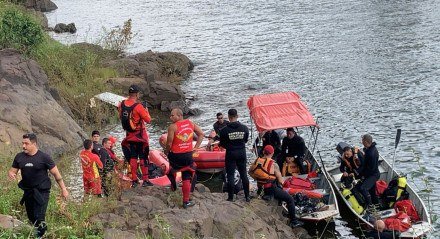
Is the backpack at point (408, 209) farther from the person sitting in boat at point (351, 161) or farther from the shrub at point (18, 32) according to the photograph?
the shrub at point (18, 32)

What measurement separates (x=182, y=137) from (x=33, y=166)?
314 cm

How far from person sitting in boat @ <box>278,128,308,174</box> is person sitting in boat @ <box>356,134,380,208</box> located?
264cm

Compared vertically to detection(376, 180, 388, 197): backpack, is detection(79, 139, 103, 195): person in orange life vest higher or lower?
higher

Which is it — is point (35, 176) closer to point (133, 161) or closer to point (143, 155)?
point (133, 161)

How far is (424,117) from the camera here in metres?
23.2

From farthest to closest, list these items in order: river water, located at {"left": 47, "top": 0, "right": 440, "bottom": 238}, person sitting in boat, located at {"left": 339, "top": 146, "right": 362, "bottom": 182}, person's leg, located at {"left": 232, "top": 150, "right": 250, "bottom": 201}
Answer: river water, located at {"left": 47, "top": 0, "right": 440, "bottom": 238} → person sitting in boat, located at {"left": 339, "top": 146, "right": 362, "bottom": 182} → person's leg, located at {"left": 232, "top": 150, "right": 250, "bottom": 201}

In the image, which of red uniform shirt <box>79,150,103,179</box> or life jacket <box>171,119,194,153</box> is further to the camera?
red uniform shirt <box>79,150,103,179</box>

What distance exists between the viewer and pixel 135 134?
1280cm

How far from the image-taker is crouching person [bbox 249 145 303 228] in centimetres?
1308

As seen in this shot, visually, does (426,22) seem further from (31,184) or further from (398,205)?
(31,184)

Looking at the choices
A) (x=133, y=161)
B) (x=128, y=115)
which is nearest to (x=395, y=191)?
(x=133, y=161)

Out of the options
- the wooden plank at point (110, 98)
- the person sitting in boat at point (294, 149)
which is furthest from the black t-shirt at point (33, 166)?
the wooden plank at point (110, 98)

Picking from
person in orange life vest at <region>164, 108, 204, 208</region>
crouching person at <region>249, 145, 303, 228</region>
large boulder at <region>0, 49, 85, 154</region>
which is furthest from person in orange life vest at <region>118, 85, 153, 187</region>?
large boulder at <region>0, 49, 85, 154</region>

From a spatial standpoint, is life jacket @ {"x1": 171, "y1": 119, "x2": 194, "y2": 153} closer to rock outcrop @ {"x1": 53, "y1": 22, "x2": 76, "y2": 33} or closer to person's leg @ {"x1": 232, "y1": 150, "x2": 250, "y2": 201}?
person's leg @ {"x1": 232, "y1": 150, "x2": 250, "y2": 201}
